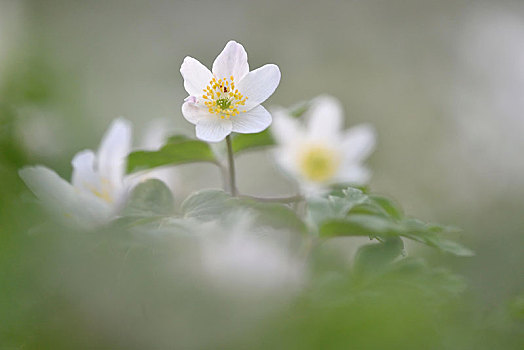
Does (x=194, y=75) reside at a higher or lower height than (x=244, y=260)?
higher

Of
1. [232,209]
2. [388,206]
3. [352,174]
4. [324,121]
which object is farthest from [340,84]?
[232,209]

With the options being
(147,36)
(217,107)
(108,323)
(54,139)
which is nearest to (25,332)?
(108,323)

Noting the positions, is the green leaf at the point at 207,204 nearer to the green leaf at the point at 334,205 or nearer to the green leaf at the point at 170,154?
the green leaf at the point at 334,205

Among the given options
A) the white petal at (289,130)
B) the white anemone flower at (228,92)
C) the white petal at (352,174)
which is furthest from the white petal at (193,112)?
the white petal at (352,174)

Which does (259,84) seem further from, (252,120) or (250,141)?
(250,141)

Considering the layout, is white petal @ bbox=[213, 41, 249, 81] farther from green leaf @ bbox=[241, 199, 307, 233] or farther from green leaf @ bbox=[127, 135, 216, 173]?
green leaf @ bbox=[241, 199, 307, 233]

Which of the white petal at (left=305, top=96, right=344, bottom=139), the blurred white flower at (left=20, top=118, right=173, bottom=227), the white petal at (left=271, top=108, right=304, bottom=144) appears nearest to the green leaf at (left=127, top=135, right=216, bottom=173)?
the blurred white flower at (left=20, top=118, right=173, bottom=227)
